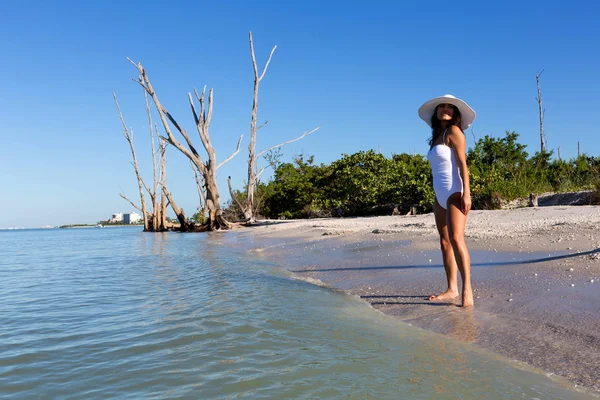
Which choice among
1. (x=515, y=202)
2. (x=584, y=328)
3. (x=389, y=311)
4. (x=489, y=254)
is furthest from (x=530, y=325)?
(x=515, y=202)

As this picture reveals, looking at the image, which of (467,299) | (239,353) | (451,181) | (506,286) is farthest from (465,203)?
(239,353)

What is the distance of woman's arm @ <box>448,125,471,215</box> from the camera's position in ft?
11.6

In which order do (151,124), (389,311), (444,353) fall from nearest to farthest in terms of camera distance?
1. (444,353)
2. (389,311)
3. (151,124)

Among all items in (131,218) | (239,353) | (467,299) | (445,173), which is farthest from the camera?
(131,218)

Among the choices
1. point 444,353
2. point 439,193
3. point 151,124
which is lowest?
point 444,353

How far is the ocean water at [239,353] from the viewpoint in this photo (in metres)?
2.00

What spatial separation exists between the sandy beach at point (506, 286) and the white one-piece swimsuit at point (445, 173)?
2.87 ft

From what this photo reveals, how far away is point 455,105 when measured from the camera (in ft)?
12.1

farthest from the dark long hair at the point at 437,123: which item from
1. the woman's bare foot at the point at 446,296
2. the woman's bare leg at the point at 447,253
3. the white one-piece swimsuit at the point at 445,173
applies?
the woman's bare foot at the point at 446,296

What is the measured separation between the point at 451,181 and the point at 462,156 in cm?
21

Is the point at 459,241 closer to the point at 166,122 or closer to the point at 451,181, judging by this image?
the point at 451,181

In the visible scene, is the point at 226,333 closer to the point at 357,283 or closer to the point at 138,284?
the point at 357,283

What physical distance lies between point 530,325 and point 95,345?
2.75 m

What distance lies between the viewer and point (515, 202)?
14.2 metres
